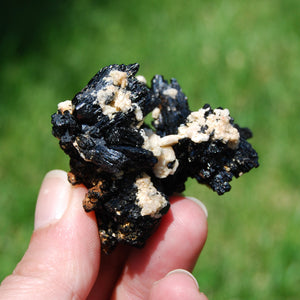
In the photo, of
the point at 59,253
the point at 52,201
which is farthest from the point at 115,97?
the point at 59,253

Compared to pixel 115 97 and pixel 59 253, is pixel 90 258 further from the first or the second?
pixel 115 97

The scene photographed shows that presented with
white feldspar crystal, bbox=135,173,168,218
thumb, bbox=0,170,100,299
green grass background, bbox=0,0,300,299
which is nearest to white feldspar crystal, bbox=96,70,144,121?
white feldspar crystal, bbox=135,173,168,218

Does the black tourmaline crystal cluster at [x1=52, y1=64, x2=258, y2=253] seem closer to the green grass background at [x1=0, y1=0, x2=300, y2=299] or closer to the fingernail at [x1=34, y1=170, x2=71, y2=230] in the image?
the fingernail at [x1=34, y1=170, x2=71, y2=230]

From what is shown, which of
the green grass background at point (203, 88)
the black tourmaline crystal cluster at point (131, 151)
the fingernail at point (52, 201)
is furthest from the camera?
the green grass background at point (203, 88)

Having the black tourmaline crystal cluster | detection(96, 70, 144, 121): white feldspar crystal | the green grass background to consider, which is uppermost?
detection(96, 70, 144, 121): white feldspar crystal

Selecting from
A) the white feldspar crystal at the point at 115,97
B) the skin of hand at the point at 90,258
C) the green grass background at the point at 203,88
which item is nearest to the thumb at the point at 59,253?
the skin of hand at the point at 90,258

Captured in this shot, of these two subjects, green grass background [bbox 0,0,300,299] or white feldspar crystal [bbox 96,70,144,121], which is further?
green grass background [bbox 0,0,300,299]

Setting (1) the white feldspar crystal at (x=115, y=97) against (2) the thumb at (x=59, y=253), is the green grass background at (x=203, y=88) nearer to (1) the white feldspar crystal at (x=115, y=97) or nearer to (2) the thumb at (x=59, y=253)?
(2) the thumb at (x=59, y=253)
